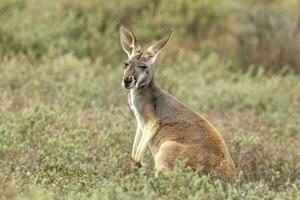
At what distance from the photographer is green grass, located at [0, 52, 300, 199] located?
5.86 m

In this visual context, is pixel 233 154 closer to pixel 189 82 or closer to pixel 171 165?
pixel 171 165

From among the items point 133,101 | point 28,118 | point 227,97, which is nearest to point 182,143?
point 133,101

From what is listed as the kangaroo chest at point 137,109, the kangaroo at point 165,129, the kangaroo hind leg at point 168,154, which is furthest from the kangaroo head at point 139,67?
the kangaroo hind leg at point 168,154

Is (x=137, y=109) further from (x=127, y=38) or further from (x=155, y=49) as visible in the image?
(x=127, y=38)

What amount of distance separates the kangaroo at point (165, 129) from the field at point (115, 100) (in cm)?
25

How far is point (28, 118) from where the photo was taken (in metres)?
8.26

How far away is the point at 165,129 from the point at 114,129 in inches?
65.6

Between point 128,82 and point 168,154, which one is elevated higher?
point 128,82

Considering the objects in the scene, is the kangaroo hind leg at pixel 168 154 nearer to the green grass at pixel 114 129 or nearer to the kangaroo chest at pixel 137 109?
the green grass at pixel 114 129

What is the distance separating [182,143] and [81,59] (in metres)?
6.50

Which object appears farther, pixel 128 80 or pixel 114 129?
pixel 114 129

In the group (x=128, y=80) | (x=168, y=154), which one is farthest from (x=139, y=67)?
(x=168, y=154)

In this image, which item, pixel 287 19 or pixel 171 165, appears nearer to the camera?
pixel 171 165

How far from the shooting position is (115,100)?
11.0m
